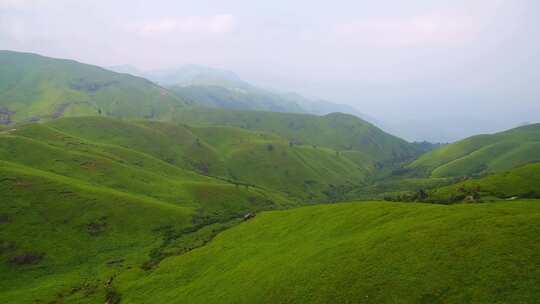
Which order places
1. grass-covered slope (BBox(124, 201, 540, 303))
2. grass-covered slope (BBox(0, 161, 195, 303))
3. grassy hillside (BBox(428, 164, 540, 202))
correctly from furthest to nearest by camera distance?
1. grassy hillside (BBox(428, 164, 540, 202))
2. grass-covered slope (BBox(0, 161, 195, 303))
3. grass-covered slope (BBox(124, 201, 540, 303))

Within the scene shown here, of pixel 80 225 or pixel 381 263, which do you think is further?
pixel 80 225

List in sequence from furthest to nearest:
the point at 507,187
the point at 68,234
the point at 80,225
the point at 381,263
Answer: the point at 80,225, the point at 68,234, the point at 507,187, the point at 381,263

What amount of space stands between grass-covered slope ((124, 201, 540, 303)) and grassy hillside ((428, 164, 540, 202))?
40.0 m

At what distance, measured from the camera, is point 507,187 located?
3981 inches

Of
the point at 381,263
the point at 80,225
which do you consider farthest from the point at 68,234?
the point at 381,263

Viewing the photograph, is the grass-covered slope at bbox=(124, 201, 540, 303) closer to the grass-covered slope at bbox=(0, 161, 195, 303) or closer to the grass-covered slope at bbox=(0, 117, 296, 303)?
the grass-covered slope at bbox=(0, 161, 195, 303)

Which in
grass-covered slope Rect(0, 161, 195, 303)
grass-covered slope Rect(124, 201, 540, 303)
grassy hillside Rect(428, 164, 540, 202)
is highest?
grassy hillside Rect(428, 164, 540, 202)

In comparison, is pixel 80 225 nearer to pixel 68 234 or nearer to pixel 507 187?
pixel 68 234

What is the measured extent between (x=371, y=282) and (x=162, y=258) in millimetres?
80255

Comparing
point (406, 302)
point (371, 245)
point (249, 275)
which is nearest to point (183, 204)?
point (249, 275)

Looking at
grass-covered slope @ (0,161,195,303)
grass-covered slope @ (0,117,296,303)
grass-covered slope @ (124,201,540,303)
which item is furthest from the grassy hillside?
grass-covered slope @ (0,161,195,303)

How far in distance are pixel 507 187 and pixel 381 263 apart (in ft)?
255

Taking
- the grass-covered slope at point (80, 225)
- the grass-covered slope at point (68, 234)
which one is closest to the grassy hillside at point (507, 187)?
the grass-covered slope at point (80, 225)

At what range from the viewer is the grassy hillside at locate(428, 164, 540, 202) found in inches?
3775
